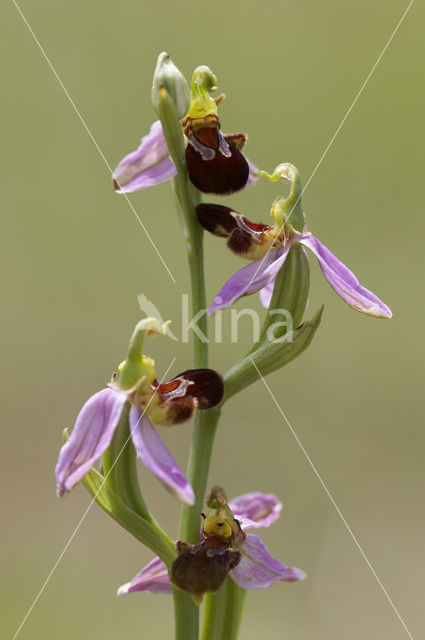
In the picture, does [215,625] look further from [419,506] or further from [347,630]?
[419,506]

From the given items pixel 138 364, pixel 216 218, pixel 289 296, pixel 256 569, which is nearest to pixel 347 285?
pixel 289 296

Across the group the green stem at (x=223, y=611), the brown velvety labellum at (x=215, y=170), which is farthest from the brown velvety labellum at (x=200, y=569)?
the brown velvety labellum at (x=215, y=170)

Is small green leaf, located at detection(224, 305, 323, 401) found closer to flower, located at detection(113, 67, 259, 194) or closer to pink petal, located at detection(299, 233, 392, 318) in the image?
pink petal, located at detection(299, 233, 392, 318)

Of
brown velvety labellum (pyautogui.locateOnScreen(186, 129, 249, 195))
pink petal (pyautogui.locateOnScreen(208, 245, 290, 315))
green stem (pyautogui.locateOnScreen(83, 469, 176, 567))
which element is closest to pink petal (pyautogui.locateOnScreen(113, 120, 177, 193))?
brown velvety labellum (pyautogui.locateOnScreen(186, 129, 249, 195))

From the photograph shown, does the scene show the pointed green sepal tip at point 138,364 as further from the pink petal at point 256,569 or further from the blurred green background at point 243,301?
the blurred green background at point 243,301

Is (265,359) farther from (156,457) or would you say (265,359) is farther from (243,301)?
(243,301)

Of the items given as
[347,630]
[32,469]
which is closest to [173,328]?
[32,469]
